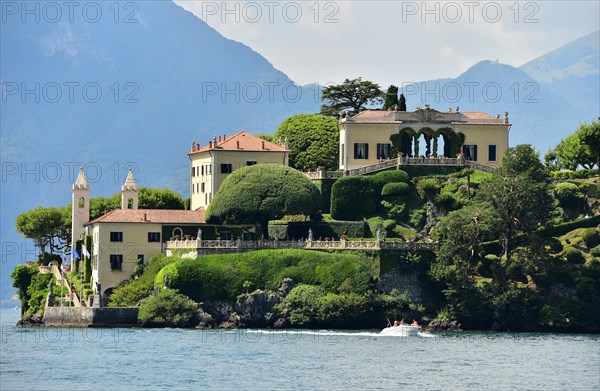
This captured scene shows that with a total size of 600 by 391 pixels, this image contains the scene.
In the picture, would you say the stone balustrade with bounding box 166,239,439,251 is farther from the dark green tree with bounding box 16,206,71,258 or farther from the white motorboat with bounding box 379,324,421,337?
the dark green tree with bounding box 16,206,71,258

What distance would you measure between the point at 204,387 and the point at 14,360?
16.4m

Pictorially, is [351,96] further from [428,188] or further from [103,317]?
[103,317]

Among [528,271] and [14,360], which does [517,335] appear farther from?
[14,360]

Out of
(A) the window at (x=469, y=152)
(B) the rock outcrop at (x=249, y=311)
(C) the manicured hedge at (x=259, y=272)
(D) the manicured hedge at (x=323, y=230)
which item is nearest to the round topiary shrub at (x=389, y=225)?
(D) the manicured hedge at (x=323, y=230)

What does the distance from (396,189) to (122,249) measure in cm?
2166

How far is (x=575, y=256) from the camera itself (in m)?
118

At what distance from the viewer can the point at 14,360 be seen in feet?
295

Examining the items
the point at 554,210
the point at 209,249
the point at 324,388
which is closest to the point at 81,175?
the point at 209,249

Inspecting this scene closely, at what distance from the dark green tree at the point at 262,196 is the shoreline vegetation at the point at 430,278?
8.3 inches

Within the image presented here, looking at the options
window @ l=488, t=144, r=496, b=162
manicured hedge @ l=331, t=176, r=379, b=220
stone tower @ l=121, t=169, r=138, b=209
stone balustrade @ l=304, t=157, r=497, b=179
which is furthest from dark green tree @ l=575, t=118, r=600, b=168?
stone tower @ l=121, t=169, r=138, b=209

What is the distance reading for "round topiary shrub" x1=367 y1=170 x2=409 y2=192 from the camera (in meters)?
128

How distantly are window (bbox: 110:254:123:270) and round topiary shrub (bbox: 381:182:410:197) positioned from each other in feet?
69.2

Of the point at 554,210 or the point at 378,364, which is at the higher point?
the point at 554,210

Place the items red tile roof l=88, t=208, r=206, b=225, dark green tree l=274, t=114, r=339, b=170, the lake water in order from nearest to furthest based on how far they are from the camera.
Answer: the lake water
red tile roof l=88, t=208, r=206, b=225
dark green tree l=274, t=114, r=339, b=170
